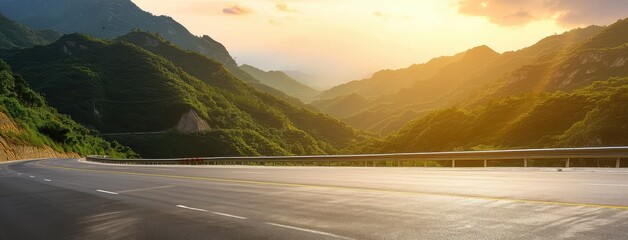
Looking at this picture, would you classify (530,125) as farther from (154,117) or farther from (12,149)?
(154,117)

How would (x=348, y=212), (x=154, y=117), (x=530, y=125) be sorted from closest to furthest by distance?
(x=348, y=212), (x=530, y=125), (x=154, y=117)

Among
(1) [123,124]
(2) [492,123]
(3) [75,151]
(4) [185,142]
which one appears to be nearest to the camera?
(3) [75,151]

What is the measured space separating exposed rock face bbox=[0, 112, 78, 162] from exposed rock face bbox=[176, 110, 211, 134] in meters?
76.0

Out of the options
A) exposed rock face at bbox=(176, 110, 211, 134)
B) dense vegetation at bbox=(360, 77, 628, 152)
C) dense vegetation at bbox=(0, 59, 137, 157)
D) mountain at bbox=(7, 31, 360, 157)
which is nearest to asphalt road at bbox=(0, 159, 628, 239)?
dense vegetation at bbox=(360, 77, 628, 152)

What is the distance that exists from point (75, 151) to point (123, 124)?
6509cm

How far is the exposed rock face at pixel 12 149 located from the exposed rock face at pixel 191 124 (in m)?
Answer: 76.0

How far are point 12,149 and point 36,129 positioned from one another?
23.2 m

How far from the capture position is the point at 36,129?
321 feet

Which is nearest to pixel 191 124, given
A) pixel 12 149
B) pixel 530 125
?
pixel 12 149

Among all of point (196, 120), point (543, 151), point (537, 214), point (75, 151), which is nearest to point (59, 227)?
point (537, 214)

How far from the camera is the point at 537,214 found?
8.03m

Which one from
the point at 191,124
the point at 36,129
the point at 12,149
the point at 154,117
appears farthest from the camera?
the point at 154,117

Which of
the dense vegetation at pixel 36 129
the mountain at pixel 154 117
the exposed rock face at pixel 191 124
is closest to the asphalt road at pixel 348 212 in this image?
the dense vegetation at pixel 36 129

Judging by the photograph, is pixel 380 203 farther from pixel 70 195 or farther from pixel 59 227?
pixel 70 195
